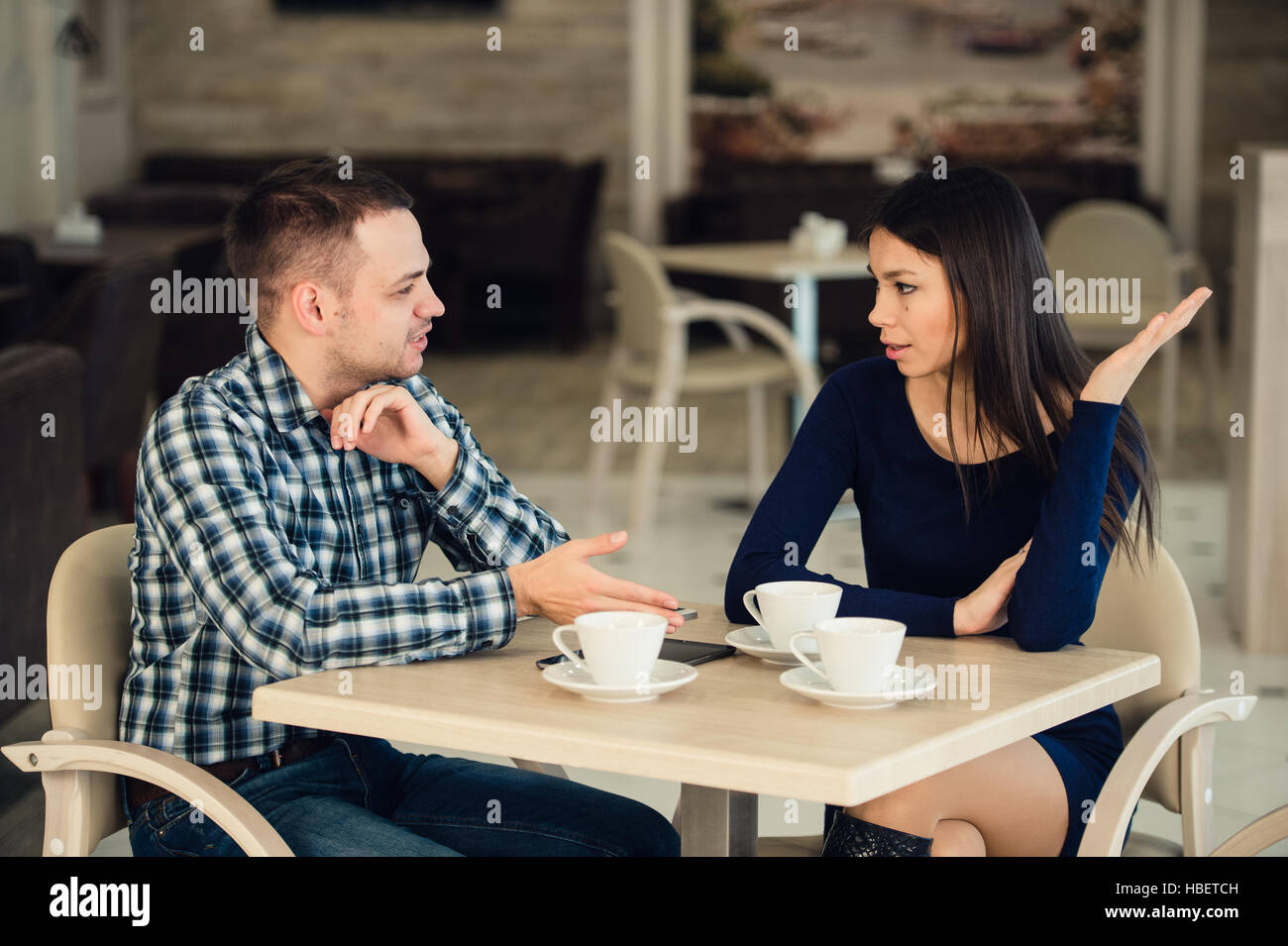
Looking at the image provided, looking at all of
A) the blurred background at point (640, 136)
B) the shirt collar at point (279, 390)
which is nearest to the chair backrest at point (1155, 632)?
the shirt collar at point (279, 390)

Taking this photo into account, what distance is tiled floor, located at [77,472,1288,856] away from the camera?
113 inches

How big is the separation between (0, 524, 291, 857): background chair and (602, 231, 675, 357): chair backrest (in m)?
3.22

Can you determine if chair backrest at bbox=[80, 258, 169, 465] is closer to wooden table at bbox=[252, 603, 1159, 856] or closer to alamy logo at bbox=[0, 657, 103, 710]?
alamy logo at bbox=[0, 657, 103, 710]

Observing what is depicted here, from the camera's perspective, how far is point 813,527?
1.87 m

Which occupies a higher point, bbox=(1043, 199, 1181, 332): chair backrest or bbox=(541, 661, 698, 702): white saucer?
bbox=(1043, 199, 1181, 332): chair backrest

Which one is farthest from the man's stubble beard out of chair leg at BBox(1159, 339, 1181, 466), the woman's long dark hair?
chair leg at BBox(1159, 339, 1181, 466)

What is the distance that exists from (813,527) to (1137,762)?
48 centimetres

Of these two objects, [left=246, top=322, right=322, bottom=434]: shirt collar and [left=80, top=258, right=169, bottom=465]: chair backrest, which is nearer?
[left=246, top=322, right=322, bottom=434]: shirt collar

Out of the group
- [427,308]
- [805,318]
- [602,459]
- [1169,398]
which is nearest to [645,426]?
[602,459]
